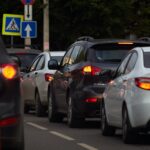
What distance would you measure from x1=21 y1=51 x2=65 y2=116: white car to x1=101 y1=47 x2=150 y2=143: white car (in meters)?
6.41

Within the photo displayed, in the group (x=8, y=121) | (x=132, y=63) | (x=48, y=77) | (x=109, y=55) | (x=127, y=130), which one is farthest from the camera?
(x=48, y=77)

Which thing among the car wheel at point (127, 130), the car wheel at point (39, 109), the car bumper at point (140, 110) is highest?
the car bumper at point (140, 110)

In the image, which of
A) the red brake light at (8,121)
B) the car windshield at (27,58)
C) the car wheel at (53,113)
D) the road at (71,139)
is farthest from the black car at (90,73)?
the car windshield at (27,58)

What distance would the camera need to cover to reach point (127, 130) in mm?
13883

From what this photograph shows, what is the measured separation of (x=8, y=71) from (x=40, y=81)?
12.4 metres

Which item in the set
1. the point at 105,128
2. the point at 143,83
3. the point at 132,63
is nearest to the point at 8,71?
the point at 143,83

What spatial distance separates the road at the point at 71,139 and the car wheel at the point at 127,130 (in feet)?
0.37

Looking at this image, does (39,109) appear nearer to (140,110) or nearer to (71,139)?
(71,139)

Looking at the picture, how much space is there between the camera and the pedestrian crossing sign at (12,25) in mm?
32369

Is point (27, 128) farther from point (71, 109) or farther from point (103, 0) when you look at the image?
point (103, 0)

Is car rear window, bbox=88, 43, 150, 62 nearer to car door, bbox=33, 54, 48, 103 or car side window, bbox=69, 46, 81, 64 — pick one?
car side window, bbox=69, 46, 81, 64

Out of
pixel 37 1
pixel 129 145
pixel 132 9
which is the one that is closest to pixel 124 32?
pixel 132 9

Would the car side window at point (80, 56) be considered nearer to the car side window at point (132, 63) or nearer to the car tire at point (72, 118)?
the car tire at point (72, 118)

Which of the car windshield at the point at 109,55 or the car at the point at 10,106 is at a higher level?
the car windshield at the point at 109,55
